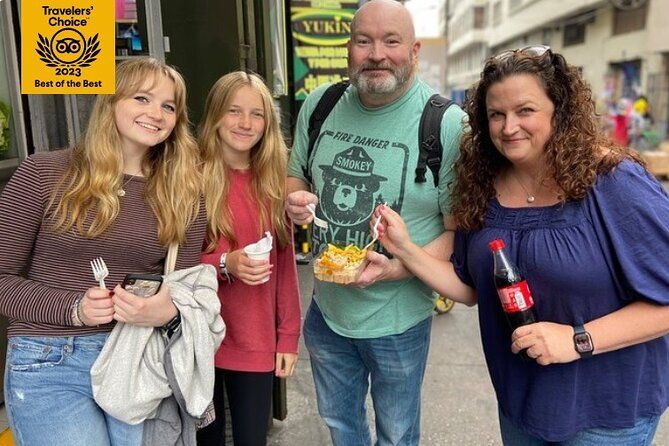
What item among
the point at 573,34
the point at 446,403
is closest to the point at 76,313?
the point at 446,403

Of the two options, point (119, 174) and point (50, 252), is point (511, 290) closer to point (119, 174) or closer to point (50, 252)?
point (119, 174)

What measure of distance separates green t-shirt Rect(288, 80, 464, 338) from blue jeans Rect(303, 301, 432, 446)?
0.09m

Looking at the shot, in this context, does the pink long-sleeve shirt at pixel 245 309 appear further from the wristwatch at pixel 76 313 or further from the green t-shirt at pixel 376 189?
the wristwatch at pixel 76 313

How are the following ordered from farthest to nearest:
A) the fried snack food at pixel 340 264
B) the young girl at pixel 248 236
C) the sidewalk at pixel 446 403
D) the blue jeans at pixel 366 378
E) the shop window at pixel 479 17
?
the shop window at pixel 479 17
the sidewalk at pixel 446 403
the blue jeans at pixel 366 378
the young girl at pixel 248 236
the fried snack food at pixel 340 264

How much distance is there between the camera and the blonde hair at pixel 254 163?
215cm

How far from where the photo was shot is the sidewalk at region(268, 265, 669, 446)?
11.3 feet

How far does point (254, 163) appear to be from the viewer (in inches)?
89.6

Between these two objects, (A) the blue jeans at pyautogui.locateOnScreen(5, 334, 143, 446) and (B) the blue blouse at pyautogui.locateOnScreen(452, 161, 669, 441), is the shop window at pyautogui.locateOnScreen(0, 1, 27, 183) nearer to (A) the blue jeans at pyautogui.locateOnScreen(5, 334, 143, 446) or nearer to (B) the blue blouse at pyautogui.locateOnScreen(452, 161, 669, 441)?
(A) the blue jeans at pyautogui.locateOnScreen(5, 334, 143, 446)

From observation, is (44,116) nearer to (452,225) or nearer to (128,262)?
(128,262)

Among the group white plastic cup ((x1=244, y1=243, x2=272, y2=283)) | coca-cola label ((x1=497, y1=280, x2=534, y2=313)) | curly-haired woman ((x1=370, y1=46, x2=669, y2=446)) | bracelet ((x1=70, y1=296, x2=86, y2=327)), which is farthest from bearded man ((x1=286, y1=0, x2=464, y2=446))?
bracelet ((x1=70, y1=296, x2=86, y2=327))

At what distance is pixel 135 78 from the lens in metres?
1.85

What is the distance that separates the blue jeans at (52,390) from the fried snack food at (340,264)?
85 cm

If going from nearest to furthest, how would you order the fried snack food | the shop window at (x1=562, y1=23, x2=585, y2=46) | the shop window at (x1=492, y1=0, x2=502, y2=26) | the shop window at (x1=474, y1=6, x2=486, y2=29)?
the fried snack food
the shop window at (x1=562, y1=23, x2=585, y2=46)
the shop window at (x1=492, y1=0, x2=502, y2=26)
the shop window at (x1=474, y1=6, x2=486, y2=29)

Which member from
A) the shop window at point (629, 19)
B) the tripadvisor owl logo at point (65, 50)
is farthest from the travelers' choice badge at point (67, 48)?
the shop window at point (629, 19)
